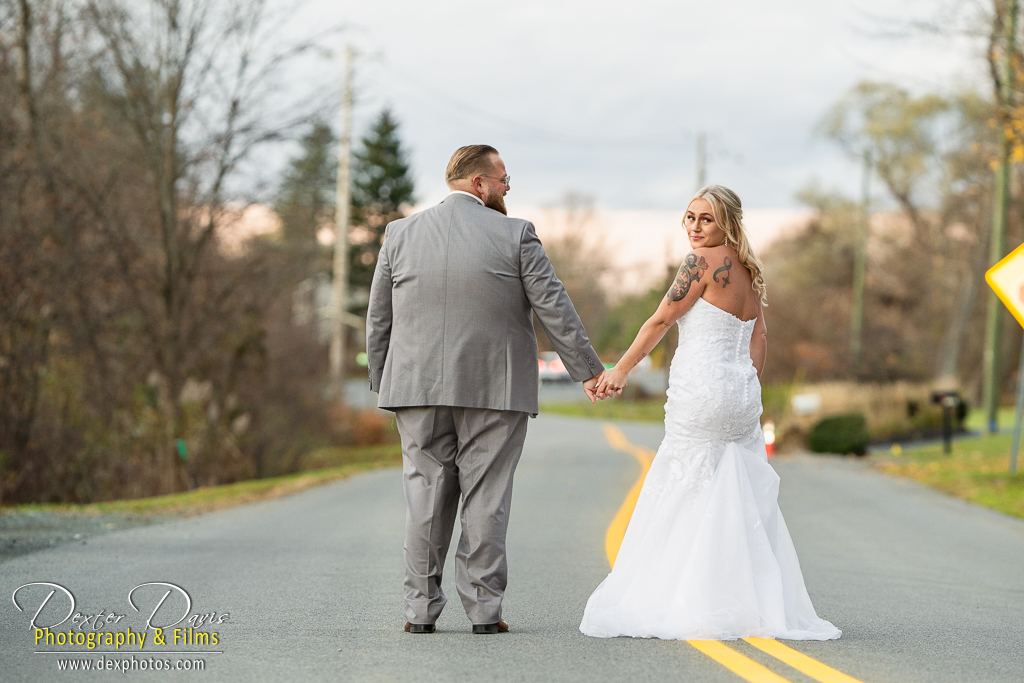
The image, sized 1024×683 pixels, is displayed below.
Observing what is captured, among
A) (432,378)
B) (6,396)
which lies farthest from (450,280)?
(6,396)

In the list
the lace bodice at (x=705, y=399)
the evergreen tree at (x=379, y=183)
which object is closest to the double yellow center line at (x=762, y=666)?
the lace bodice at (x=705, y=399)

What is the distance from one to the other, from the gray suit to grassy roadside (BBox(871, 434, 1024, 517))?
28.4 feet

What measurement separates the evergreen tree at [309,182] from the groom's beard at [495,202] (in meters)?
10.8

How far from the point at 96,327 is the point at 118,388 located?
1.92m

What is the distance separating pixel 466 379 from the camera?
16.0ft

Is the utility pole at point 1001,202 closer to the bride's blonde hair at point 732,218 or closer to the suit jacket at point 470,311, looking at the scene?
the bride's blonde hair at point 732,218

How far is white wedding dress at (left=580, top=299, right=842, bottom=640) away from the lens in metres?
4.86

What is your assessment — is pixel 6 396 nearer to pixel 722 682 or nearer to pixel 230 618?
pixel 230 618

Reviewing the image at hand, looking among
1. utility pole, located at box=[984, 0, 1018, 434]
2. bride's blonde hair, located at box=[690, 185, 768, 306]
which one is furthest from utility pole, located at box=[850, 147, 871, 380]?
bride's blonde hair, located at box=[690, 185, 768, 306]

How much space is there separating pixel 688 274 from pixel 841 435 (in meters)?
17.3

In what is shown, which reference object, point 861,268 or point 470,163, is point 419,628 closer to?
point 470,163

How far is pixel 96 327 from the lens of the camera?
48.4 ft

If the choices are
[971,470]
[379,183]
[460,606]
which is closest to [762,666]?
[460,606]

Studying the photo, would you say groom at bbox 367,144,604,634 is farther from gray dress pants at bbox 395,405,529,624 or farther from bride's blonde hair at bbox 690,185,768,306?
bride's blonde hair at bbox 690,185,768,306
